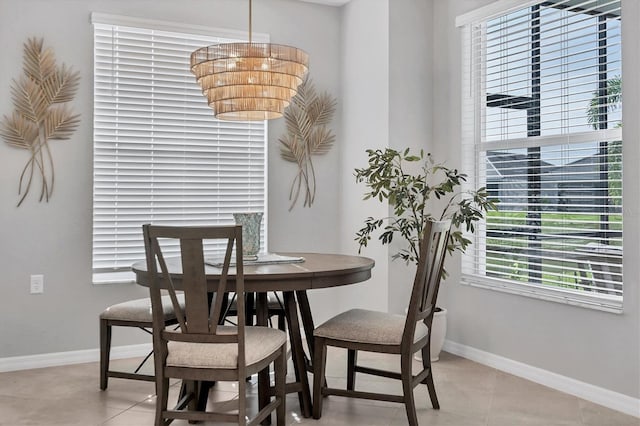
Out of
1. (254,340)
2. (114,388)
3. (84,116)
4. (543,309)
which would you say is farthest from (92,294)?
(543,309)

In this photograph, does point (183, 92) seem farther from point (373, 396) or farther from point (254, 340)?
point (373, 396)

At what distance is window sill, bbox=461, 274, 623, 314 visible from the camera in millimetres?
3090

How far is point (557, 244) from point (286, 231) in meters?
2.01

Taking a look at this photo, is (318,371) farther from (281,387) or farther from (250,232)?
(250,232)

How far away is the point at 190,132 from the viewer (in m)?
4.28

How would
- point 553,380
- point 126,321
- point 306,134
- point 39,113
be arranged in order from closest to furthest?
point 126,321
point 553,380
point 39,113
point 306,134

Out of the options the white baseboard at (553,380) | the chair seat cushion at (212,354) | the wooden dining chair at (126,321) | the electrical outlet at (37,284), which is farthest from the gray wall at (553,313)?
the electrical outlet at (37,284)

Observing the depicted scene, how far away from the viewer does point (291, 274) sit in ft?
8.77

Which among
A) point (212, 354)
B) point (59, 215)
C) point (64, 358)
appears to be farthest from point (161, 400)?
point (59, 215)

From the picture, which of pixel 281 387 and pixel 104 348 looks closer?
pixel 281 387

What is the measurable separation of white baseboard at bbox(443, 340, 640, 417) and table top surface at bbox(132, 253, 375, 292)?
1.28 m

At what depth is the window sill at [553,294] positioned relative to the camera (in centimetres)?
309

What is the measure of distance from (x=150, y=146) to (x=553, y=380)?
301 cm

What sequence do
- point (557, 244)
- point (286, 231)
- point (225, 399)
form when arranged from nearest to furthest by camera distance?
1. point (225, 399)
2. point (557, 244)
3. point (286, 231)
